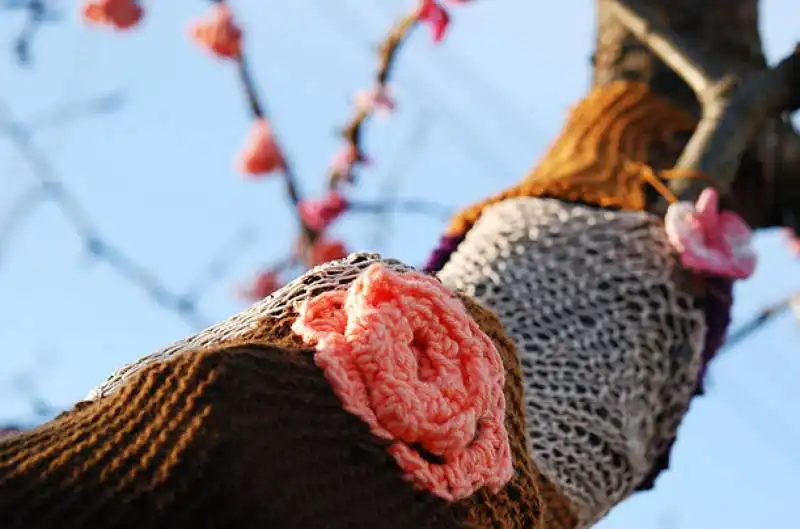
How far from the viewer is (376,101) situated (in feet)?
6.83

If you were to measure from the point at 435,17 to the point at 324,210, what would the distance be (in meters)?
0.54

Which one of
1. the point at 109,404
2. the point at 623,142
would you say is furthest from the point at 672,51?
the point at 109,404

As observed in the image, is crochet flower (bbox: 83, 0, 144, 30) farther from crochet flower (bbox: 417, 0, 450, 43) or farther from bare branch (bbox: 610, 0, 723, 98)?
bare branch (bbox: 610, 0, 723, 98)

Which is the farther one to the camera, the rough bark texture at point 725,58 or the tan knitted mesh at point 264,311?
the rough bark texture at point 725,58

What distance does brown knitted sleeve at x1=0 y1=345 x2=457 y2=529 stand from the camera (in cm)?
49

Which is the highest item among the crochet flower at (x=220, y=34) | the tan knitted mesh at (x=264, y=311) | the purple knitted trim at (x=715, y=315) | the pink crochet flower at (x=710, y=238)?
the crochet flower at (x=220, y=34)

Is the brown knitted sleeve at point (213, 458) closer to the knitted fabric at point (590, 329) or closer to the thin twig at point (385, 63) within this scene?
the knitted fabric at point (590, 329)

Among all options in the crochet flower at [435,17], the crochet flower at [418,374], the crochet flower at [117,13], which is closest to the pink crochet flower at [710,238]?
the crochet flower at [418,374]

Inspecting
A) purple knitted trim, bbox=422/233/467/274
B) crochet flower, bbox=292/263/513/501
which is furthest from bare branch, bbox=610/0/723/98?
crochet flower, bbox=292/263/513/501

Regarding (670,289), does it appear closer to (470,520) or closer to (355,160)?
(470,520)

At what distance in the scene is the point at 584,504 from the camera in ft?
2.96

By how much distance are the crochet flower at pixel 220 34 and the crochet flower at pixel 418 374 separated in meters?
1.69

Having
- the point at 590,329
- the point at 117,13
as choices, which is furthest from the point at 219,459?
the point at 117,13

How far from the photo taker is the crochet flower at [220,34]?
91.9 inches
